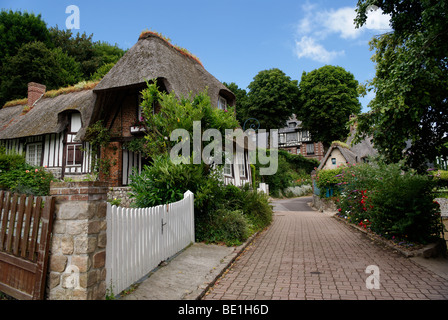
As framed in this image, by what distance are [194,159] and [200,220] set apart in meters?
1.66

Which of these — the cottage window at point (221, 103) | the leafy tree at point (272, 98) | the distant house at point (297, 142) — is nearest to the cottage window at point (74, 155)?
the cottage window at point (221, 103)

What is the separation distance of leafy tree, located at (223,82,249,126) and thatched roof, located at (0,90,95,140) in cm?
2212

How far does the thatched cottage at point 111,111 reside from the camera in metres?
13.3

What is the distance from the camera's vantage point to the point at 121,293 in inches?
151

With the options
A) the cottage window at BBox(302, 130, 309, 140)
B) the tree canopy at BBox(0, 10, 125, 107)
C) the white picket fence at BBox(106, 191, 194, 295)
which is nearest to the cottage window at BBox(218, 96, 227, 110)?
the white picket fence at BBox(106, 191, 194, 295)

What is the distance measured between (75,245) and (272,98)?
107ft

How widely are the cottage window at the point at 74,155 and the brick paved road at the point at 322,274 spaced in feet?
38.0

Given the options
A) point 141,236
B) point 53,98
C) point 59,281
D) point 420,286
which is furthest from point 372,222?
point 53,98

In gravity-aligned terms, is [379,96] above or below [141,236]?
above

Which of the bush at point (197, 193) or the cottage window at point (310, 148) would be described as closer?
the bush at point (197, 193)

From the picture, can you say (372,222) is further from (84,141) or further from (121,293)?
(84,141)

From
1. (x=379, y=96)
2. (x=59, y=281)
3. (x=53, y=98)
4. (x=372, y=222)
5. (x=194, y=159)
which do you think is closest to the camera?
(x=59, y=281)

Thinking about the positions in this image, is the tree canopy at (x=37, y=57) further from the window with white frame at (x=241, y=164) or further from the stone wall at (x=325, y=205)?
the stone wall at (x=325, y=205)

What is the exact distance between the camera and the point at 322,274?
515cm
